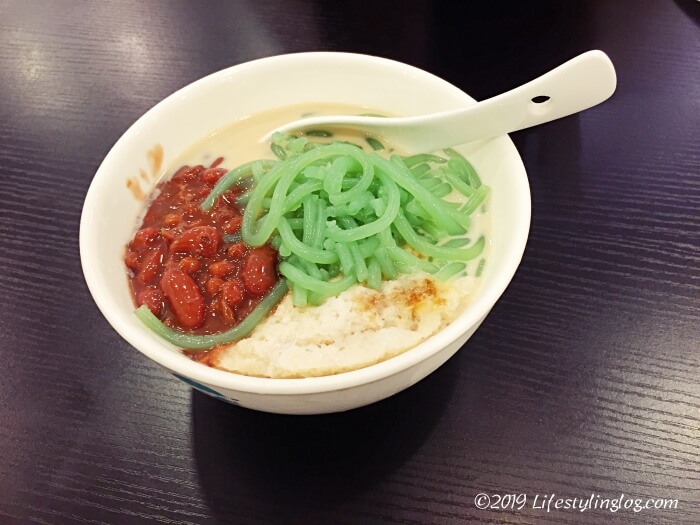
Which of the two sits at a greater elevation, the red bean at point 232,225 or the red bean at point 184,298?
the red bean at point 232,225

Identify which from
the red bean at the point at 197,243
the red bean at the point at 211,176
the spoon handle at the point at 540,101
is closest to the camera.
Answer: the spoon handle at the point at 540,101

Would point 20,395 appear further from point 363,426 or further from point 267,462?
point 363,426

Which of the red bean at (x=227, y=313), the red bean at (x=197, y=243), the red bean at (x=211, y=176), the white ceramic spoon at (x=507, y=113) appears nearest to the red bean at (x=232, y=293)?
the red bean at (x=227, y=313)

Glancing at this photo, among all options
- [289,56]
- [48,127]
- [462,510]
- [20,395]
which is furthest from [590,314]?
[48,127]

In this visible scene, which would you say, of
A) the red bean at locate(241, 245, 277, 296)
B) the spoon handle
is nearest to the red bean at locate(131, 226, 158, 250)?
the red bean at locate(241, 245, 277, 296)

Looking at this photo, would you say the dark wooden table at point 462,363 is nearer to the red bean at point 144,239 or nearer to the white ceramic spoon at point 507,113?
the red bean at point 144,239

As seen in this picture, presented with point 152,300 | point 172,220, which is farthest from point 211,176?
point 152,300
